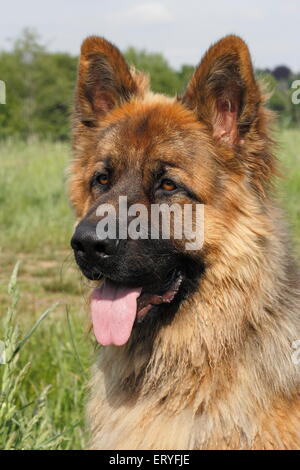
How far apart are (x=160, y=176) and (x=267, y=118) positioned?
2.29 ft

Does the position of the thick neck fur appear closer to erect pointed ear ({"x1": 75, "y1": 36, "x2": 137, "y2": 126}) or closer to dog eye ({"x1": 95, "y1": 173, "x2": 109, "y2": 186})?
dog eye ({"x1": 95, "y1": 173, "x2": 109, "y2": 186})

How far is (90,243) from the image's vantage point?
327cm

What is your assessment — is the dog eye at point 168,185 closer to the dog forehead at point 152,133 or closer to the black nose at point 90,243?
the dog forehead at point 152,133

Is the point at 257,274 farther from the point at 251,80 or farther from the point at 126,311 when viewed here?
the point at 251,80

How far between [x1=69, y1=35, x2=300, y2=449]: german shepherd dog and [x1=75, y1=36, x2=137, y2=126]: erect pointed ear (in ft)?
0.12

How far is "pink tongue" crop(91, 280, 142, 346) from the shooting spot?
3506 mm

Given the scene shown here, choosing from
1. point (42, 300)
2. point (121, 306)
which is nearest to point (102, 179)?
point (121, 306)

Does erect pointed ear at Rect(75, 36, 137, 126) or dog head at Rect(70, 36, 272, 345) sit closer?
dog head at Rect(70, 36, 272, 345)

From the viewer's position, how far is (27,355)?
530cm

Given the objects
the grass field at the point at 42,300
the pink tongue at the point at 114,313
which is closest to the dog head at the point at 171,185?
A: the pink tongue at the point at 114,313

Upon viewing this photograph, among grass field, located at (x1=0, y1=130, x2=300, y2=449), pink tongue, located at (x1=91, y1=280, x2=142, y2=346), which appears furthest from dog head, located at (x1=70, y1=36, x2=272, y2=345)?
grass field, located at (x1=0, y1=130, x2=300, y2=449)

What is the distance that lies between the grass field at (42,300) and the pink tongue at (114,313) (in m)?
0.31

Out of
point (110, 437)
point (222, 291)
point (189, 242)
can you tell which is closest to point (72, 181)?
point (189, 242)

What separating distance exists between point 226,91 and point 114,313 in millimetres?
1401
